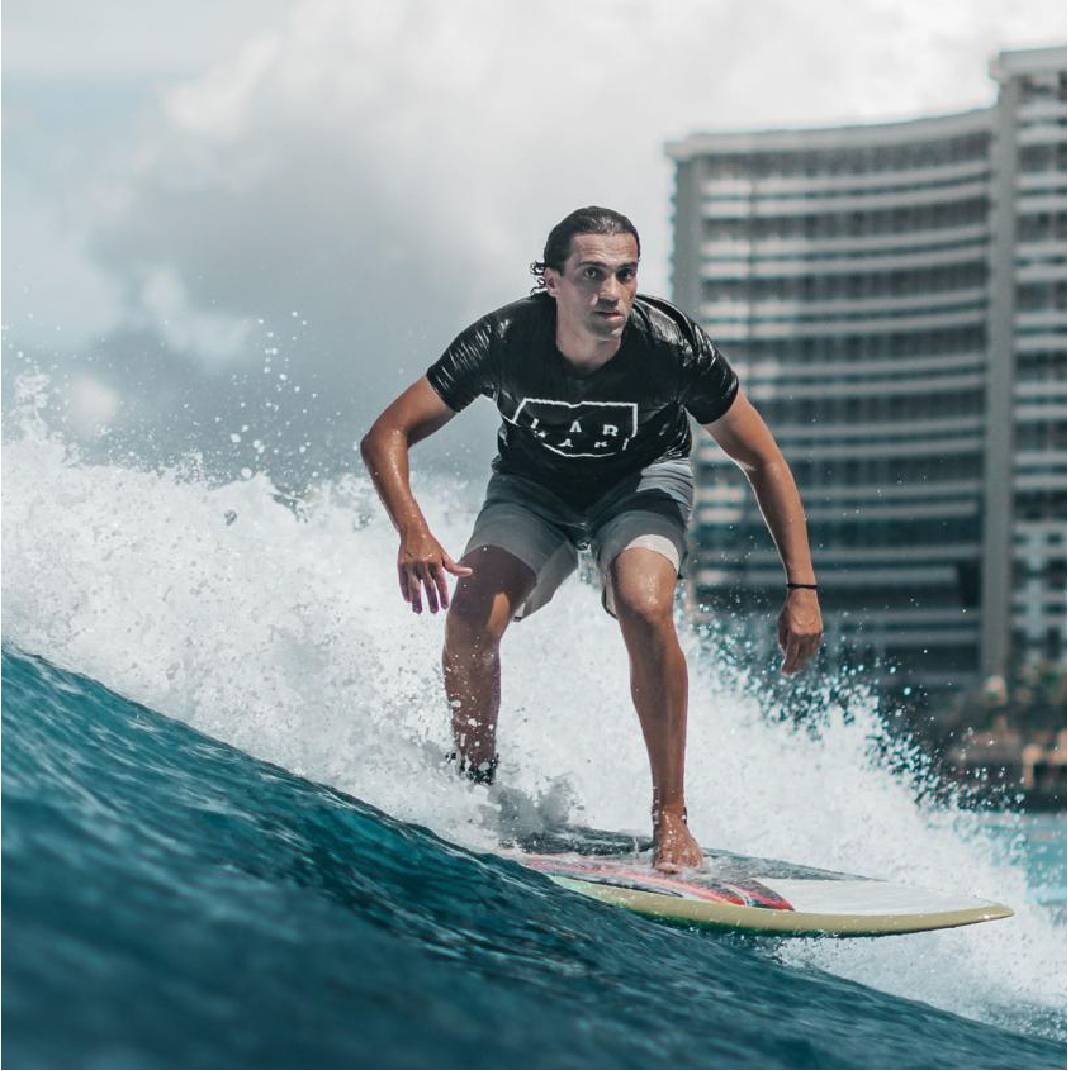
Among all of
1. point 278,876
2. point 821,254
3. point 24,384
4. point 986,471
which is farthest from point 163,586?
point 821,254

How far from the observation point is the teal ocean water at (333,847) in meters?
2.96

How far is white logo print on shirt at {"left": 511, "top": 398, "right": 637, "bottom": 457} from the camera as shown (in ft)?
17.3

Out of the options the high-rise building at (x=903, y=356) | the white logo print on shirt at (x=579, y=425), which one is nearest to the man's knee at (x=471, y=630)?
the white logo print on shirt at (x=579, y=425)

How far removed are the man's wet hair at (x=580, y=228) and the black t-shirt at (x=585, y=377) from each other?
0.71 feet

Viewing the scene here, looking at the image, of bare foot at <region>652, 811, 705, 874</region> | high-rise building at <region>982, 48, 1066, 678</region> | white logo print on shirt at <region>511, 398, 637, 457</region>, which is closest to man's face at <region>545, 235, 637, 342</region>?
white logo print on shirt at <region>511, 398, 637, 457</region>

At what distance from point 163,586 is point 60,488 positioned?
0.71 metres

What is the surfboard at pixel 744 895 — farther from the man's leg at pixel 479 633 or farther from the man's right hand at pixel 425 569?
the man's right hand at pixel 425 569

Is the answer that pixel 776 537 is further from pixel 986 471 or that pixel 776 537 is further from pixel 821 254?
pixel 821 254

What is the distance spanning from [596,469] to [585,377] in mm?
440

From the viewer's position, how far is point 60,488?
679 centimetres

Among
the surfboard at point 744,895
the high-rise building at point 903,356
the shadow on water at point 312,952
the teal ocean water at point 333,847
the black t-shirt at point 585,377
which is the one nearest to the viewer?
the shadow on water at point 312,952

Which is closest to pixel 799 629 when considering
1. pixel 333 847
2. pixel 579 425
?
pixel 579 425

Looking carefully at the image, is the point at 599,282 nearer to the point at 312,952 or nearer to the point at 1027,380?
the point at 312,952

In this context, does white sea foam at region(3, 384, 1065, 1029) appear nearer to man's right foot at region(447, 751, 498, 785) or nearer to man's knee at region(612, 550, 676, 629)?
man's right foot at region(447, 751, 498, 785)
